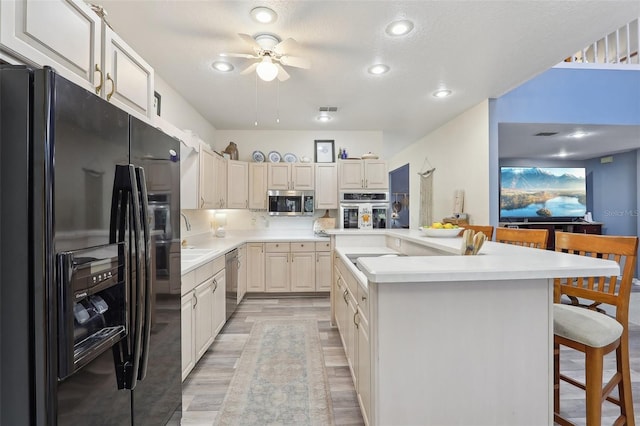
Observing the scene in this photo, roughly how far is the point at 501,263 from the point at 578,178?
7382mm

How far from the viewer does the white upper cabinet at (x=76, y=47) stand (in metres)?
0.96

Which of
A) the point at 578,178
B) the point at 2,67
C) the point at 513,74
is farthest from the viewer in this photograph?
the point at 578,178

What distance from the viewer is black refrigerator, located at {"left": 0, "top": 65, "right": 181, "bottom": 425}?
86 cm

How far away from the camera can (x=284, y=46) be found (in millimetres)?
2570

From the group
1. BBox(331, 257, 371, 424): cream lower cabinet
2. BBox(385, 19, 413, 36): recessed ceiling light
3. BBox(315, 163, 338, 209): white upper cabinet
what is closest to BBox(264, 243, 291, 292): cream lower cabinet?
BBox(315, 163, 338, 209): white upper cabinet

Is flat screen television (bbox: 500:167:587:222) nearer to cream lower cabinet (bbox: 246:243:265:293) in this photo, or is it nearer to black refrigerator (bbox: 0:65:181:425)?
cream lower cabinet (bbox: 246:243:265:293)

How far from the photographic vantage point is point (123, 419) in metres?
1.19

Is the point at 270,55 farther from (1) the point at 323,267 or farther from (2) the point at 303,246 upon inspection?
(1) the point at 323,267

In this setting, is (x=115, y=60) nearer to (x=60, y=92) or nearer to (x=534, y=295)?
(x=60, y=92)

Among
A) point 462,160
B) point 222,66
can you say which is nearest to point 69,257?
point 222,66

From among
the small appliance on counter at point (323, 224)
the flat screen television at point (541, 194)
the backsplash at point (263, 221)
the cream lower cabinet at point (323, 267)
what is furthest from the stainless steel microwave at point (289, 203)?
the flat screen television at point (541, 194)

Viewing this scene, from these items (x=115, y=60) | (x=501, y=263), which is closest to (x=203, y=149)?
(x=115, y=60)

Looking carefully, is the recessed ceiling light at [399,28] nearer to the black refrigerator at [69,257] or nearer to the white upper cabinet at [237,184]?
the black refrigerator at [69,257]

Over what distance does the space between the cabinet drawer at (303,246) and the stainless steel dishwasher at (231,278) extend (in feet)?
2.95
